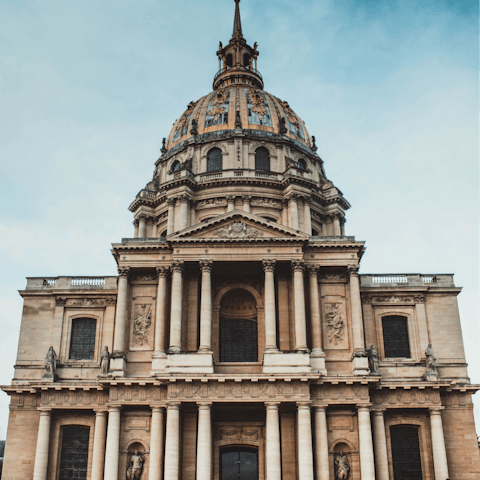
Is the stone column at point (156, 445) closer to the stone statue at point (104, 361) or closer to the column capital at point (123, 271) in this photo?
the stone statue at point (104, 361)

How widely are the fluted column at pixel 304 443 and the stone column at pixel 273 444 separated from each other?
112 centimetres

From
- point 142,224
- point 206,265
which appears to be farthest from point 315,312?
point 142,224

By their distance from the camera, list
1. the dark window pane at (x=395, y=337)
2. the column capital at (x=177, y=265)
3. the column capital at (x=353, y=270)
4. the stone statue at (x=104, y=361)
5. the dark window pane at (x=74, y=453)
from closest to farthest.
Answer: the stone statue at (x=104, y=361) → the dark window pane at (x=74, y=453) → the column capital at (x=177, y=265) → the column capital at (x=353, y=270) → the dark window pane at (x=395, y=337)

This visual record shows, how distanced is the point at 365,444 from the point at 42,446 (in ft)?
59.6

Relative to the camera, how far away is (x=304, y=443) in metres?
32.1

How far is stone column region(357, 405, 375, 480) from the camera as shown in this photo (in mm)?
32250

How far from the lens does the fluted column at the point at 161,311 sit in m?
35.7

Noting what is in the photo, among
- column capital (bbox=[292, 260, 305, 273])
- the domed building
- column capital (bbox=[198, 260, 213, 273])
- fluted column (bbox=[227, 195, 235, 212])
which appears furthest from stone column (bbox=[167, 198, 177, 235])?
column capital (bbox=[292, 260, 305, 273])

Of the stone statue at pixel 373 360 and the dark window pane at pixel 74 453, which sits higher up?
the stone statue at pixel 373 360

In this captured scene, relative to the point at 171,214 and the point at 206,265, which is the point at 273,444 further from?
the point at 171,214

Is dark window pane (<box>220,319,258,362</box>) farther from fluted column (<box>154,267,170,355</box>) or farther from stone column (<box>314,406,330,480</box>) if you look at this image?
stone column (<box>314,406,330,480</box>)

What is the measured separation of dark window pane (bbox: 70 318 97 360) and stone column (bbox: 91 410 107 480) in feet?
13.7

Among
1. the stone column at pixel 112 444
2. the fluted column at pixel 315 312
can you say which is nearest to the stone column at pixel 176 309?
the stone column at pixel 112 444

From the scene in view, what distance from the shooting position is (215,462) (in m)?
34.1
